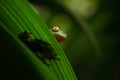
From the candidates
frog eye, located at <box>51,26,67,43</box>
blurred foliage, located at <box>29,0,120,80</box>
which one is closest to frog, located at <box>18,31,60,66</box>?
frog eye, located at <box>51,26,67,43</box>

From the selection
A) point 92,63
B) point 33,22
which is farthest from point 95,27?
point 33,22

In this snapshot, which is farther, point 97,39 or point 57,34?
point 97,39

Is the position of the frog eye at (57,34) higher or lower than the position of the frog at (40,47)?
higher

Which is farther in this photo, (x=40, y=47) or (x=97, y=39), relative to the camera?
(x=97, y=39)

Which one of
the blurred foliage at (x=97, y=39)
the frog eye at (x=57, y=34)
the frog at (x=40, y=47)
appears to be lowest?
the frog at (x=40, y=47)

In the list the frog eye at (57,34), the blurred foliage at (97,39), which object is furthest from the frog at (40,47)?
the blurred foliage at (97,39)

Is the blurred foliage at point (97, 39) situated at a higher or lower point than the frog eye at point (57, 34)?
higher

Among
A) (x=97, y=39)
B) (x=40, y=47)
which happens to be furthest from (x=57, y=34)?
(x=97, y=39)

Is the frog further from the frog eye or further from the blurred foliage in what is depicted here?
the blurred foliage

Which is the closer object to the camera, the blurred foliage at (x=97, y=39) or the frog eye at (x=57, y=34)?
the frog eye at (x=57, y=34)

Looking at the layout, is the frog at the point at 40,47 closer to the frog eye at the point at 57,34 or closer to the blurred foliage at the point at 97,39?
the frog eye at the point at 57,34

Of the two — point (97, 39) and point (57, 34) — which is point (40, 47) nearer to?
point (57, 34)

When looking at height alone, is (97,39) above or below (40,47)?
above
